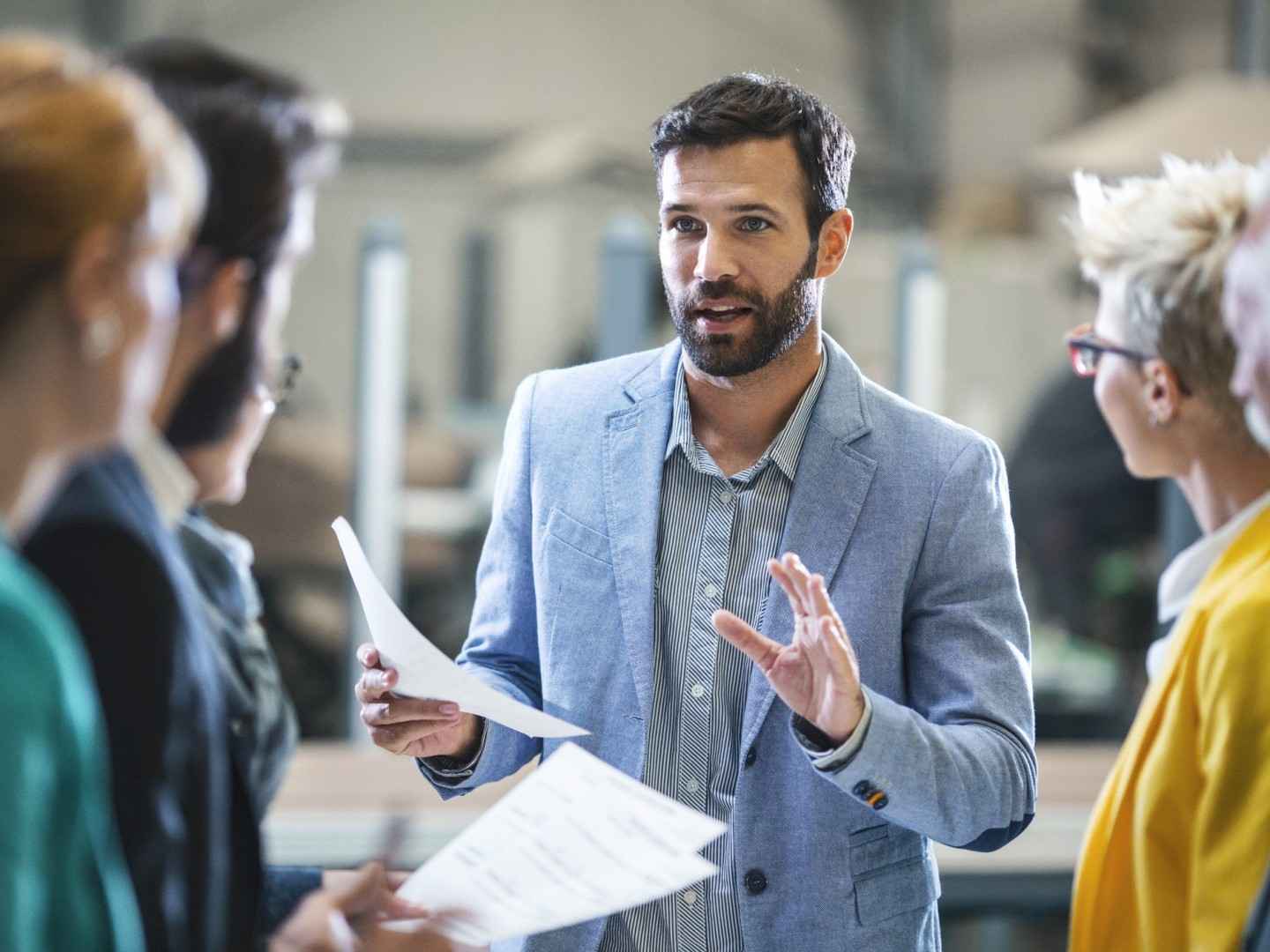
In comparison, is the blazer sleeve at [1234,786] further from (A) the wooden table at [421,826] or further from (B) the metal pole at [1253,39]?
(B) the metal pole at [1253,39]

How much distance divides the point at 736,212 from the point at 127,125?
3.08 ft

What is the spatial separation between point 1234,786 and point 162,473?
919mm

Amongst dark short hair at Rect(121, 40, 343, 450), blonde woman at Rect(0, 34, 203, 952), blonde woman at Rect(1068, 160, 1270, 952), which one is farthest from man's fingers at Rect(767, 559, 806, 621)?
blonde woman at Rect(0, 34, 203, 952)

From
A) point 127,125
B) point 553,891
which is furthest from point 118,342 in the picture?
point 553,891

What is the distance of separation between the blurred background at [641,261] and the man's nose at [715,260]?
1.62 feet

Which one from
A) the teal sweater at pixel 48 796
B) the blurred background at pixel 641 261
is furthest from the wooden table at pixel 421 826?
the teal sweater at pixel 48 796

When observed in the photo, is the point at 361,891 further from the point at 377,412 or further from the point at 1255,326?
the point at 377,412

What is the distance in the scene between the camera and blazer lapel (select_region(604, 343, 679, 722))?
1.76 metres

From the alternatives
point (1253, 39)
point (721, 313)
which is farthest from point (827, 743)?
point (1253, 39)

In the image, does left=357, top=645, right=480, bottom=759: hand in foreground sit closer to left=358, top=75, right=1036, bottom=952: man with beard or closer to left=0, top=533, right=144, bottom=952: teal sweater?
left=358, top=75, right=1036, bottom=952: man with beard

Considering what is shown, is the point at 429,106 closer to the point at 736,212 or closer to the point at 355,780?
the point at 355,780

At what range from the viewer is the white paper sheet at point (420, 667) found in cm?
148

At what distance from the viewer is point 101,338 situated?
959 mm

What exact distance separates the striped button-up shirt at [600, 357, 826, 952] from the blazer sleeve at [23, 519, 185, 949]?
0.79 meters
